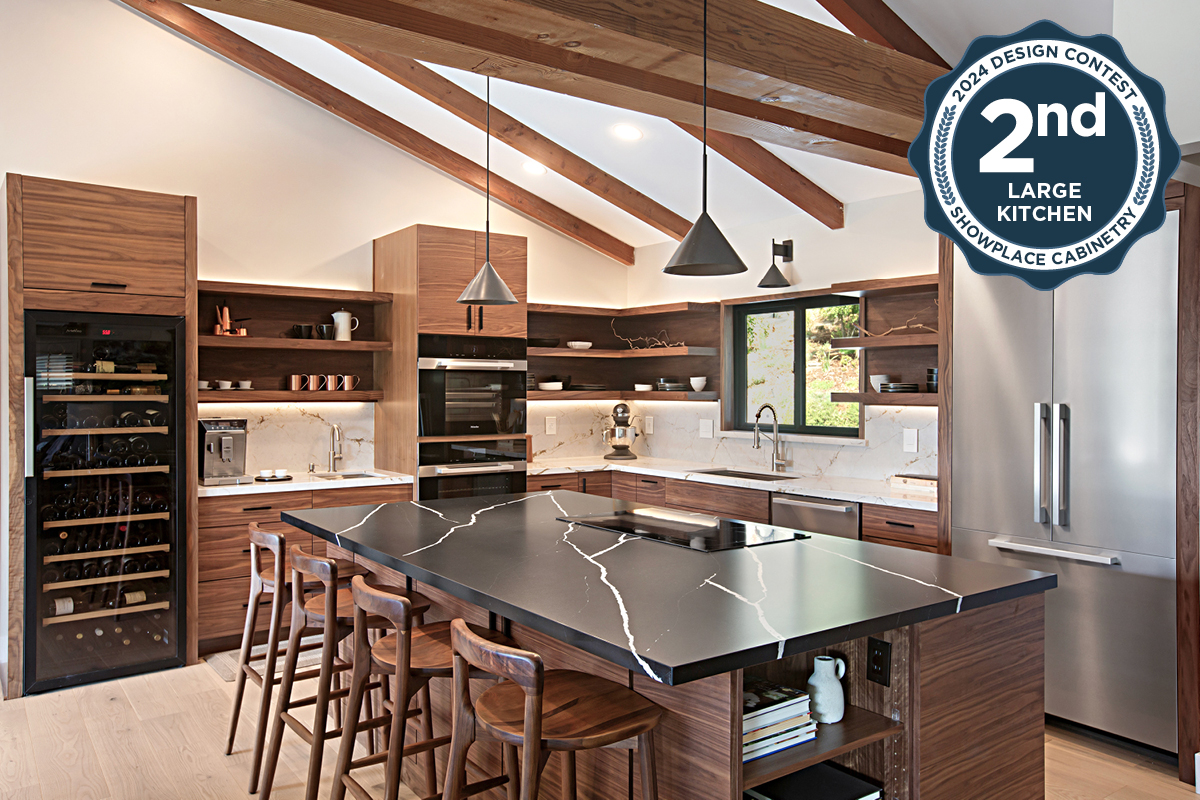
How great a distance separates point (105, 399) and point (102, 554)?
79 cm

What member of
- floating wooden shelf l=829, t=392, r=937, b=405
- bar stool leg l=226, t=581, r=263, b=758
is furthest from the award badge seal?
bar stool leg l=226, t=581, r=263, b=758

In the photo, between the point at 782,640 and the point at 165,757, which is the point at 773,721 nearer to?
the point at 782,640

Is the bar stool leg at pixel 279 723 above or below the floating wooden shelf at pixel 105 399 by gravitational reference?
below

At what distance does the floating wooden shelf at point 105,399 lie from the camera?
4141 millimetres

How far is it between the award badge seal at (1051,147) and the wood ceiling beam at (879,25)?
0.47 m

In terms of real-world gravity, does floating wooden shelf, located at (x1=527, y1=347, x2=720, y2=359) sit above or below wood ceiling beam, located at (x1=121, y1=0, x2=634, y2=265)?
below

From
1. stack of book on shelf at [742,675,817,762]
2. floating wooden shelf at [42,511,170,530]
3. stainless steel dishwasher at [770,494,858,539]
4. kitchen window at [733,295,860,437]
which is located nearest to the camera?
stack of book on shelf at [742,675,817,762]

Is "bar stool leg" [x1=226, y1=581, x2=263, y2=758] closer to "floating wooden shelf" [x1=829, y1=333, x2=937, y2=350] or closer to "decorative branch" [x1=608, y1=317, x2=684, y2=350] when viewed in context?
"floating wooden shelf" [x1=829, y1=333, x2=937, y2=350]

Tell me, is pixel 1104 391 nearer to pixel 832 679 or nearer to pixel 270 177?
pixel 832 679

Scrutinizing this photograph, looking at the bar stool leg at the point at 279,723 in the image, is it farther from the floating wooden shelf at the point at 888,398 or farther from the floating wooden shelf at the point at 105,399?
the floating wooden shelf at the point at 888,398

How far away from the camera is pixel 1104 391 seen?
136 inches

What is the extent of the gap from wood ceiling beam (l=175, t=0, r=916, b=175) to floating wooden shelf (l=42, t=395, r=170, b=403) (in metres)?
2.60

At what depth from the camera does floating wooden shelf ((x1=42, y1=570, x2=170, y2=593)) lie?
4164mm

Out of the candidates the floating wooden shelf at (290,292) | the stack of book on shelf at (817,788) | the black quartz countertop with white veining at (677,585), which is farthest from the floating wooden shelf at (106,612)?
the stack of book on shelf at (817,788)
